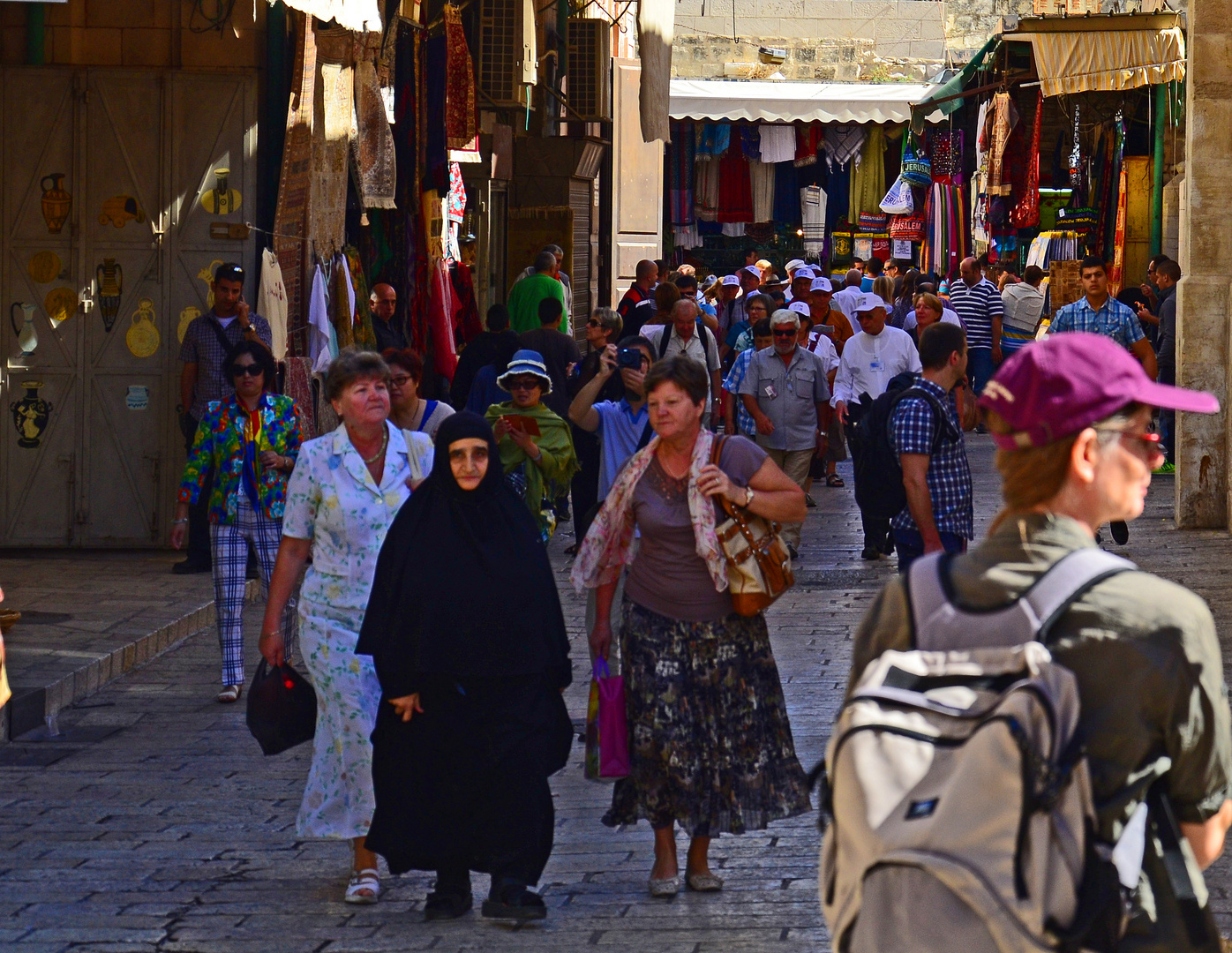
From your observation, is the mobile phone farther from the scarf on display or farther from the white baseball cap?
the white baseball cap

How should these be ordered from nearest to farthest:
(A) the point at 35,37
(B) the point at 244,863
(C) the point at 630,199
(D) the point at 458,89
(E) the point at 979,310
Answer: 1. (B) the point at 244,863
2. (A) the point at 35,37
3. (D) the point at 458,89
4. (E) the point at 979,310
5. (C) the point at 630,199

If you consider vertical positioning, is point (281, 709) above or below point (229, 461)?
below

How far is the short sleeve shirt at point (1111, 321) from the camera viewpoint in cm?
1255

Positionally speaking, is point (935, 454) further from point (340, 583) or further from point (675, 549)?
point (340, 583)

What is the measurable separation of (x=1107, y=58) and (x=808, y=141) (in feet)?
37.4

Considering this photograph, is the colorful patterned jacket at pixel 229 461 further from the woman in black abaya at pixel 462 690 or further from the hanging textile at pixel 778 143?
the hanging textile at pixel 778 143

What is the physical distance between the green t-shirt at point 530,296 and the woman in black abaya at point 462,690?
10396 mm

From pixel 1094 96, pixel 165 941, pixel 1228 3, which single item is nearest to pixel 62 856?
pixel 165 941

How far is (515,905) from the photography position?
17.4ft

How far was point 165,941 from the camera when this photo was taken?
5.15 meters

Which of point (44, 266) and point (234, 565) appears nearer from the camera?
point (234, 565)

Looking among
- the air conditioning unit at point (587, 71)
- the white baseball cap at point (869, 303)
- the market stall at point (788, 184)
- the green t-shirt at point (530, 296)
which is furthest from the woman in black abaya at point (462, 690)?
the market stall at point (788, 184)

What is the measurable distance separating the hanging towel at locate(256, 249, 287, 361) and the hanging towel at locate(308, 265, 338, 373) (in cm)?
35

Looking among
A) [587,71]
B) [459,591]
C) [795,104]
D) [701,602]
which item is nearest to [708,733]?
[701,602]
